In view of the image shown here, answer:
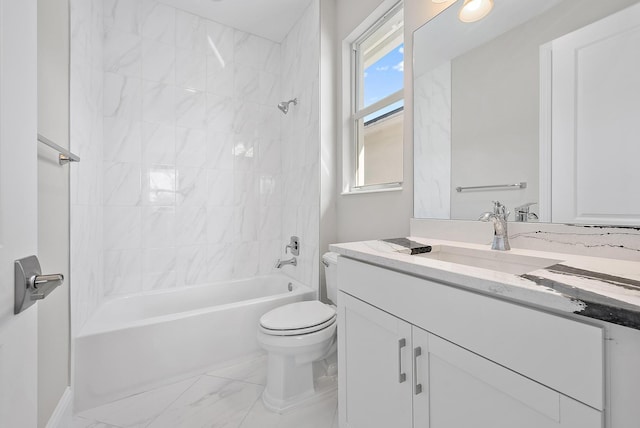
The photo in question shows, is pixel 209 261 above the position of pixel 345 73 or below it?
below

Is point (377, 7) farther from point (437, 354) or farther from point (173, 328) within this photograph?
point (173, 328)

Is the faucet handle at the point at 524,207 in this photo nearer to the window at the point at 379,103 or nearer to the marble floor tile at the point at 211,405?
the window at the point at 379,103

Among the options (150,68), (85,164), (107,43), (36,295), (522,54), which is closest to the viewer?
(36,295)

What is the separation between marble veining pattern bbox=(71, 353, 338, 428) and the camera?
136 centimetres

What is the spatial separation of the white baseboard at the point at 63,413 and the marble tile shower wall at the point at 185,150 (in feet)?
2.76

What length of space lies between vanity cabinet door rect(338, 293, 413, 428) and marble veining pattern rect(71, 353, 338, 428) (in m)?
0.35

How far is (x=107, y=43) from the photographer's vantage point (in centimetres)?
204

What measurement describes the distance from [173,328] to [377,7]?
2.39 m

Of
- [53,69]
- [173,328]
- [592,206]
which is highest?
[53,69]

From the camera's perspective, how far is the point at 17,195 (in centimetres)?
49

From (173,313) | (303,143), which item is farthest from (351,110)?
(173,313)

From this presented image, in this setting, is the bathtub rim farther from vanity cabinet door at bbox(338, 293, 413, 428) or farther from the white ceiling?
the white ceiling

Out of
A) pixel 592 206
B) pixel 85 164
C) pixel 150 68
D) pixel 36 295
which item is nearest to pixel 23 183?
pixel 36 295

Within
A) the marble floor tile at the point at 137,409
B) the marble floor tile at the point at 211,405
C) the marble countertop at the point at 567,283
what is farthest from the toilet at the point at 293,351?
the marble countertop at the point at 567,283
